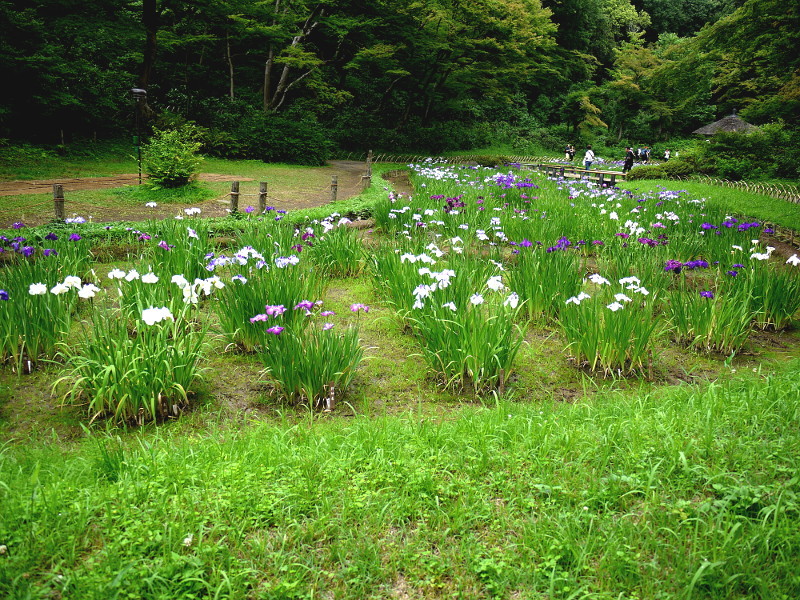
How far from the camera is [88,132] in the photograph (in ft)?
59.8

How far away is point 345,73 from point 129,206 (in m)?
20.1

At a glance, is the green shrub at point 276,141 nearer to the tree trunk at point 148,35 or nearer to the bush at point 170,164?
the tree trunk at point 148,35

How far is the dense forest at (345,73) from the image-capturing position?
14.9 metres

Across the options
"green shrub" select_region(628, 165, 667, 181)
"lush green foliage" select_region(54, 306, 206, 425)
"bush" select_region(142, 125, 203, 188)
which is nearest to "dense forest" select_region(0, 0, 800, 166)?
"bush" select_region(142, 125, 203, 188)

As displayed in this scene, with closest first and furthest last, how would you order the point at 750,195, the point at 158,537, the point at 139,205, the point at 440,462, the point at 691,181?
the point at 158,537
the point at 440,462
the point at 139,205
the point at 750,195
the point at 691,181

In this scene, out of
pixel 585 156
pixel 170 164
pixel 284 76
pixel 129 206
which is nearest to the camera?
pixel 129 206

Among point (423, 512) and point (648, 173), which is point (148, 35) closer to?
point (648, 173)

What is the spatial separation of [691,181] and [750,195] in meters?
4.97

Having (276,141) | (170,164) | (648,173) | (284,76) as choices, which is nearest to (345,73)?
(284,76)

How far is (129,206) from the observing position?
10.4m

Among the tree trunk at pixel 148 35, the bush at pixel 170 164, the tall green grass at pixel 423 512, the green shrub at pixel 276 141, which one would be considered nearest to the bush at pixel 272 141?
the green shrub at pixel 276 141

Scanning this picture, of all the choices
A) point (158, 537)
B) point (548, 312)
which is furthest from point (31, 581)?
point (548, 312)

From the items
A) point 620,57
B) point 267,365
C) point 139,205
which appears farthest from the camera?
point 620,57

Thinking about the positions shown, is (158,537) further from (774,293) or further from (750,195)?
(750,195)
